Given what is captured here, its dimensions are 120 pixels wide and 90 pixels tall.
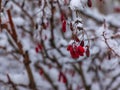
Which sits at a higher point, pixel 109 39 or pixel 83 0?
pixel 83 0

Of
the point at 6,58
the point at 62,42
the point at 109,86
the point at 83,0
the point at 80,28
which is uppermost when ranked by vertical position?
the point at 83,0

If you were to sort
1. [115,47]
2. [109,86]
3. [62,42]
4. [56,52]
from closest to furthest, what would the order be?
[115,47] → [62,42] → [56,52] → [109,86]

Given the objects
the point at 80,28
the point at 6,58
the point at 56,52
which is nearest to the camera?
the point at 80,28

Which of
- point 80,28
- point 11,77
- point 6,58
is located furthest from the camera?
point 6,58

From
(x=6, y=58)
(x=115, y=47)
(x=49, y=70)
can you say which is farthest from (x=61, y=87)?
(x=115, y=47)

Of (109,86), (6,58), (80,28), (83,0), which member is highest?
(83,0)

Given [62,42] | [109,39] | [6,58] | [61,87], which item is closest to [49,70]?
[61,87]

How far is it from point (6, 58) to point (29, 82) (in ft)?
4.39

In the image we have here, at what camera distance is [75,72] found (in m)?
3.48

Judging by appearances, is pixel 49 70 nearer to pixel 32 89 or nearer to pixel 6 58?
pixel 32 89

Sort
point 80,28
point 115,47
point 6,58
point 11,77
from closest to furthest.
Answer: point 80,28, point 115,47, point 11,77, point 6,58

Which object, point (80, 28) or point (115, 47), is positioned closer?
point (80, 28)

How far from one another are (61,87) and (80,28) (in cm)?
158

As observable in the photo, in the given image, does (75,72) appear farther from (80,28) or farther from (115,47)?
(80,28)
